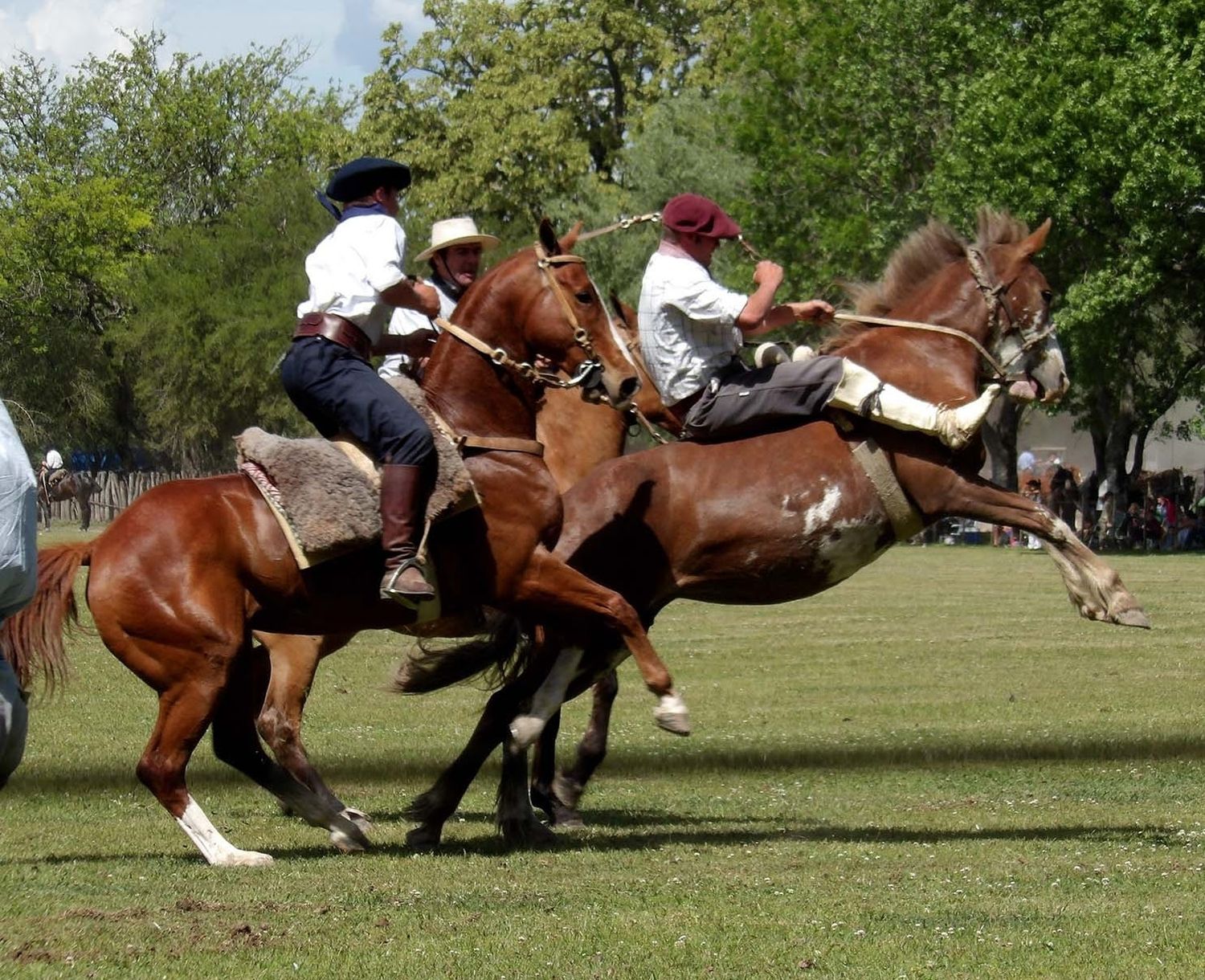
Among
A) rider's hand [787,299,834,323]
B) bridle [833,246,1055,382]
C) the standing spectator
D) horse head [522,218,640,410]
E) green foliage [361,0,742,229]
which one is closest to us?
the standing spectator

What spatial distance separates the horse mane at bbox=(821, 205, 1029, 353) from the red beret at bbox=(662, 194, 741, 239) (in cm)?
100

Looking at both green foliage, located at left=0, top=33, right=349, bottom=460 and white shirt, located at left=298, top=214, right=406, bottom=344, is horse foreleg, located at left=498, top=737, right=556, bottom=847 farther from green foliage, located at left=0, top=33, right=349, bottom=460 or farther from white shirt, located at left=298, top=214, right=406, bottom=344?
green foliage, located at left=0, top=33, right=349, bottom=460

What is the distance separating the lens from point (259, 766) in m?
9.59

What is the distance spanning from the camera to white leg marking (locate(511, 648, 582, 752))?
934cm

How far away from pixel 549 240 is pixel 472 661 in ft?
8.27

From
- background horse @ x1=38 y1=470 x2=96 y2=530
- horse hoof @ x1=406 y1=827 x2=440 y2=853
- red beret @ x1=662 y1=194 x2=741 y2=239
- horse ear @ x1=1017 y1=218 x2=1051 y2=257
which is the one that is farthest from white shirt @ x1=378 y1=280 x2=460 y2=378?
background horse @ x1=38 y1=470 x2=96 y2=530

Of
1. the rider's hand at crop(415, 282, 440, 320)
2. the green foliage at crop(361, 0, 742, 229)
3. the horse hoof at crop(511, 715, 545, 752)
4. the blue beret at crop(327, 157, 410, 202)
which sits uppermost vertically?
the green foliage at crop(361, 0, 742, 229)

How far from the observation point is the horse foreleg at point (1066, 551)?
365 inches

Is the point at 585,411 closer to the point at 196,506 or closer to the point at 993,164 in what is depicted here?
the point at 196,506

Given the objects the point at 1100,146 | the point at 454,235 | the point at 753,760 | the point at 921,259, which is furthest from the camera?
the point at 1100,146

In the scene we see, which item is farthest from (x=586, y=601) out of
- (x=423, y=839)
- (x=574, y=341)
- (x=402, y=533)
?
(x=423, y=839)

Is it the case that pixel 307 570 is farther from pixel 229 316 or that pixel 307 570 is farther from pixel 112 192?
pixel 112 192

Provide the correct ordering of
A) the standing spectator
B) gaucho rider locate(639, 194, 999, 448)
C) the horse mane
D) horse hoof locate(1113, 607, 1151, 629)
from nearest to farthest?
the standing spectator, horse hoof locate(1113, 607, 1151, 629), gaucho rider locate(639, 194, 999, 448), the horse mane

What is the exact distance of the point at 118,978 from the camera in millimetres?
6148
